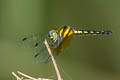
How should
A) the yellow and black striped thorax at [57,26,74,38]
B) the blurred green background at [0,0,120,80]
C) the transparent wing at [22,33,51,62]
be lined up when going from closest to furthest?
1. the transparent wing at [22,33,51,62]
2. the yellow and black striped thorax at [57,26,74,38]
3. the blurred green background at [0,0,120,80]

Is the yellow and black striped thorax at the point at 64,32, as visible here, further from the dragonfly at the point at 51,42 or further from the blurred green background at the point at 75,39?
the blurred green background at the point at 75,39

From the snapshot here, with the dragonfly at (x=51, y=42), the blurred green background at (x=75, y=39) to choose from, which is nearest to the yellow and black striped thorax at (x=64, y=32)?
the dragonfly at (x=51, y=42)

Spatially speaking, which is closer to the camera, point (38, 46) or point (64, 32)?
point (38, 46)

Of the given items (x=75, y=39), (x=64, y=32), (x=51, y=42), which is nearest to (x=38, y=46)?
(x=51, y=42)

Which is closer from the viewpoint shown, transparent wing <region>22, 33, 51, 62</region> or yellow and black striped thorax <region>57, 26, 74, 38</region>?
transparent wing <region>22, 33, 51, 62</region>

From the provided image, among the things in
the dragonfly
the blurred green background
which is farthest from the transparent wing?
the blurred green background

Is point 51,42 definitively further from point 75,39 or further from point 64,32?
point 75,39

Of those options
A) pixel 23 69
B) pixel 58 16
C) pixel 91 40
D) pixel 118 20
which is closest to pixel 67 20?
pixel 58 16

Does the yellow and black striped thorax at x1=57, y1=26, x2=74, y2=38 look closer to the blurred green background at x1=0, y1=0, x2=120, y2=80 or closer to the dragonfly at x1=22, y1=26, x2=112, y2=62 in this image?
the dragonfly at x1=22, y1=26, x2=112, y2=62
